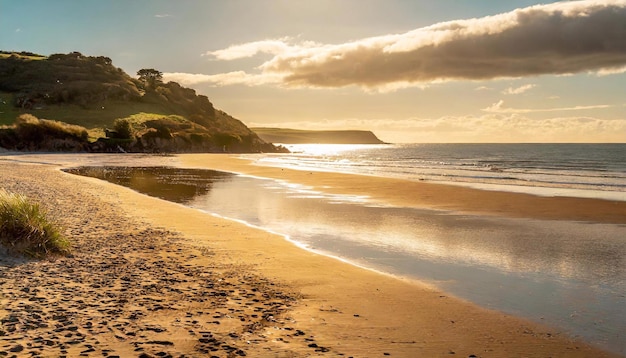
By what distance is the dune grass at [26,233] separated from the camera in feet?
33.6

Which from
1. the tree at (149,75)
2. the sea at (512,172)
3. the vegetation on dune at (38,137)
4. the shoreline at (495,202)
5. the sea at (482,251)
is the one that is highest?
the tree at (149,75)

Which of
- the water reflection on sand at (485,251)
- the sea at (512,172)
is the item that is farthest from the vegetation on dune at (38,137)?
the water reflection on sand at (485,251)

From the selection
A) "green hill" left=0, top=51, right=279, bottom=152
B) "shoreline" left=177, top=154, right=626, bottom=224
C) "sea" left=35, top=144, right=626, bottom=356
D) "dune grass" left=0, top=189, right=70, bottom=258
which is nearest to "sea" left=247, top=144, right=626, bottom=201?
"shoreline" left=177, top=154, right=626, bottom=224

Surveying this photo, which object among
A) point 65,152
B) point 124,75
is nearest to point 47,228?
point 65,152

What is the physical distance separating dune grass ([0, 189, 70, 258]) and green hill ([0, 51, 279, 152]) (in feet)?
275

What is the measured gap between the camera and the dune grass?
1023 cm

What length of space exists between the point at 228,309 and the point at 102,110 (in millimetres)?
124501

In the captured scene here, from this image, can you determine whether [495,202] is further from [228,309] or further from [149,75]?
[149,75]

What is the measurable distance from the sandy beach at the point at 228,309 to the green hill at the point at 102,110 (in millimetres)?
84174

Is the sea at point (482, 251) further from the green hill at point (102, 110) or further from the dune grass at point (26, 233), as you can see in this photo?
the green hill at point (102, 110)

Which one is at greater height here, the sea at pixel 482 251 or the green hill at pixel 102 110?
the green hill at pixel 102 110

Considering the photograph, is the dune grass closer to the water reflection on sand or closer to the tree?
the water reflection on sand

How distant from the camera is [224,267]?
10.8m

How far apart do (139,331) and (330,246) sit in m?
8.14
